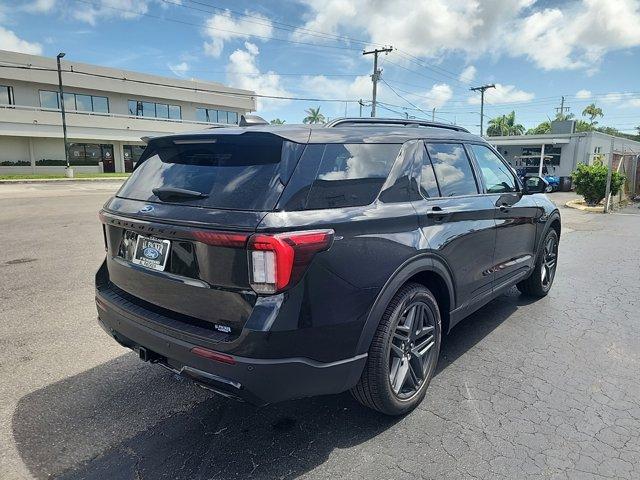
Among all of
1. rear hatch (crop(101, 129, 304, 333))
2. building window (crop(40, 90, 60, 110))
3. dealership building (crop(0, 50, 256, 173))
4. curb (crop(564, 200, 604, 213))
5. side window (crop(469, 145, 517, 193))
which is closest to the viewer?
rear hatch (crop(101, 129, 304, 333))

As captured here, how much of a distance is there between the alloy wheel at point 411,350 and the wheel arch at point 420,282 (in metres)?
0.21

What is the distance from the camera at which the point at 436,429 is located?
2.86m

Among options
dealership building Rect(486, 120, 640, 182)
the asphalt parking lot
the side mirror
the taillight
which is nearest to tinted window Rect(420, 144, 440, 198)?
the taillight

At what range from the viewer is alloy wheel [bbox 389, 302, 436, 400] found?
9.50ft

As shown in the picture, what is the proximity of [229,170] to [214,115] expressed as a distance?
150 ft

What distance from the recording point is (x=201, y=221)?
2.36 meters

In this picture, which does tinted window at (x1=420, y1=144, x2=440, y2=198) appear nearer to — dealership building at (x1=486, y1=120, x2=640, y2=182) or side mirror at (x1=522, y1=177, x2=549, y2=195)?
side mirror at (x1=522, y1=177, x2=549, y2=195)

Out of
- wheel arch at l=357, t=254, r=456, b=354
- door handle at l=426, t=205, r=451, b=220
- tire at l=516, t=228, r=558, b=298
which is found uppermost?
door handle at l=426, t=205, r=451, b=220

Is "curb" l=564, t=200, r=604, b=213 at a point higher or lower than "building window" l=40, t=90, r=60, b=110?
lower

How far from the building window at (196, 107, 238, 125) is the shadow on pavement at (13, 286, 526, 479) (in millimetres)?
43995

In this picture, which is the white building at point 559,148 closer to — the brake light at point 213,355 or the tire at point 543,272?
the tire at point 543,272

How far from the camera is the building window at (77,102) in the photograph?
35406 millimetres

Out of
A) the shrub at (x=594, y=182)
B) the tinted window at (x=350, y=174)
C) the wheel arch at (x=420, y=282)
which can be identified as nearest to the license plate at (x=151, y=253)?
the tinted window at (x=350, y=174)

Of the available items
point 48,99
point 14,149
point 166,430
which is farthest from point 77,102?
point 166,430
